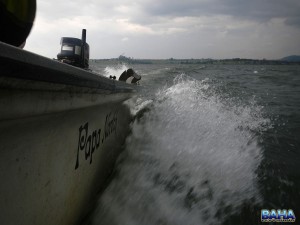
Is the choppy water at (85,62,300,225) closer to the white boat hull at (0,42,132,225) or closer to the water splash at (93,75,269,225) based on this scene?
the water splash at (93,75,269,225)

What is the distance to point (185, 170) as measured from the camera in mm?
3793

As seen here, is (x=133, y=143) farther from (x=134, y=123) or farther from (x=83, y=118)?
(x=83, y=118)

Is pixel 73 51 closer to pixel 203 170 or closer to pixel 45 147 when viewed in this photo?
pixel 203 170

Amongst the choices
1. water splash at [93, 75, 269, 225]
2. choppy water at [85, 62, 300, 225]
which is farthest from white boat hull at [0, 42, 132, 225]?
choppy water at [85, 62, 300, 225]

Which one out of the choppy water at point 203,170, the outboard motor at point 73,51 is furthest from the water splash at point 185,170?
the outboard motor at point 73,51

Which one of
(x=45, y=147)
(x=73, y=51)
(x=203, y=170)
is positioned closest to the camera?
(x=45, y=147)

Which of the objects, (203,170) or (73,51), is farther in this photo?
(73,51)

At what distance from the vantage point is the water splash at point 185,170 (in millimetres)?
2992

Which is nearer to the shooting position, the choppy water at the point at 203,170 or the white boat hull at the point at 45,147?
the white boat hull at the point at 45,147

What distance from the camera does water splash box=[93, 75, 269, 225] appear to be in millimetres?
2992

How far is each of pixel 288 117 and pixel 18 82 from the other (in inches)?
271

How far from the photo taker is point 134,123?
6.16 metres

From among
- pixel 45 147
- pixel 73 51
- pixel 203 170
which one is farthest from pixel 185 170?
pixel 73 51

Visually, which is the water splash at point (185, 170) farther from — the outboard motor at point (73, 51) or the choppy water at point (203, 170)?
the outboard motor at point (73, 51)
